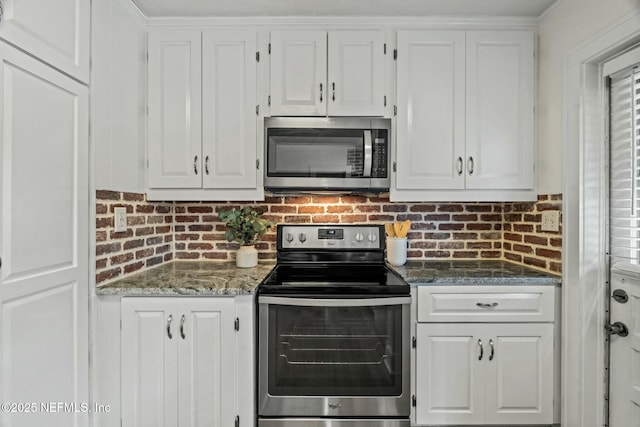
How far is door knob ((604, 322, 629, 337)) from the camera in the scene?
1.56m

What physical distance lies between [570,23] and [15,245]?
2.64 meters

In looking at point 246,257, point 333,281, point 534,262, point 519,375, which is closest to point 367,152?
point 333,281

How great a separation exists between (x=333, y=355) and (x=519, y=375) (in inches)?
38.1

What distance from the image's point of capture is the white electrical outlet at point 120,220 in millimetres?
1747

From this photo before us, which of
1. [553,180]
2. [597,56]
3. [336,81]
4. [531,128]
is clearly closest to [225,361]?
[336,81]

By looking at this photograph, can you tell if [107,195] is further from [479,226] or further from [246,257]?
[479,226]

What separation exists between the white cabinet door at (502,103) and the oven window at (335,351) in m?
1.07

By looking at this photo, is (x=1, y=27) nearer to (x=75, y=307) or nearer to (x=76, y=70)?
(x=76, y=70)

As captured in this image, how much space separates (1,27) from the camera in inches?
44.9

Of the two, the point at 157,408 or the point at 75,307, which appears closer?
the point at 75,307

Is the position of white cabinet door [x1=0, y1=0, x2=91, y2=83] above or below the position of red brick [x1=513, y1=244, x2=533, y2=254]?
above

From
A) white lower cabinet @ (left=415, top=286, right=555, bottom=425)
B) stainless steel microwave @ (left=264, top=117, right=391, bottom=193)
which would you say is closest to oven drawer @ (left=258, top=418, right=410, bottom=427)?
white lower cabinet @ (left=415, top=286, right=555, bottom=425)

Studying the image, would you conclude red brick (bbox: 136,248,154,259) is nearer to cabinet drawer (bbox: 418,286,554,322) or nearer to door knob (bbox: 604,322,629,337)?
cabinet drawer (bbox: 418,286,554,322)

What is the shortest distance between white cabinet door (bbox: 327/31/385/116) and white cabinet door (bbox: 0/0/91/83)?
1.20 metres
